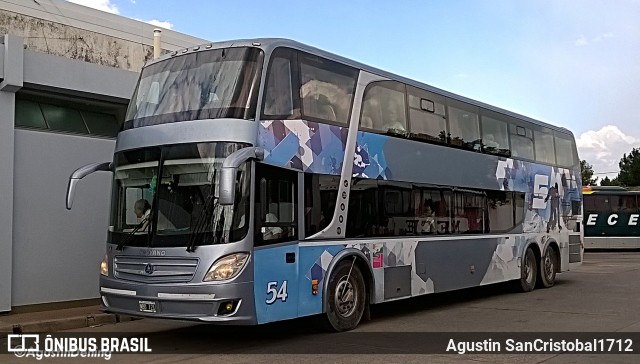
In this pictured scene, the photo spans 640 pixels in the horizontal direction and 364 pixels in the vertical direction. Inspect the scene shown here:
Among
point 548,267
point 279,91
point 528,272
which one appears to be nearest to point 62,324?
point 279,91

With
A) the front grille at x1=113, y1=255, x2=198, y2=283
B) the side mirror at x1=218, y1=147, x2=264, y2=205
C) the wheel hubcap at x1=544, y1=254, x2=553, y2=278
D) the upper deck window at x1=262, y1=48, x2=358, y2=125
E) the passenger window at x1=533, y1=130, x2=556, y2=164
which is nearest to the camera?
the side mirror at x1=218, y1=147, x2=264, y2=205

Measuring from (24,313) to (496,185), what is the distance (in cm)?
943

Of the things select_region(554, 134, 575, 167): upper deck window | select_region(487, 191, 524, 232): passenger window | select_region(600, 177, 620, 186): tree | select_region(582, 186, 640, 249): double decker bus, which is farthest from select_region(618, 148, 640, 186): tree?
select_region(487, 191, 524, 232): passenger window

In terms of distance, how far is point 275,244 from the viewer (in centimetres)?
907

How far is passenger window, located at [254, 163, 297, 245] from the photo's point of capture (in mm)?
8867

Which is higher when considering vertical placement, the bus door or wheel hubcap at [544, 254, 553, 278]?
the bus door

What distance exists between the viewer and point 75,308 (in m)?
12.8

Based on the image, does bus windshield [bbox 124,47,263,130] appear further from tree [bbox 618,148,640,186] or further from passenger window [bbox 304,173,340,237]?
tree [bbox 618,148,640,186]

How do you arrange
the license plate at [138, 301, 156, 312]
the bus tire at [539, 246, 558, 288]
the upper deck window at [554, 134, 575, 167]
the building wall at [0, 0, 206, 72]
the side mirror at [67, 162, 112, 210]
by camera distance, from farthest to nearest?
1. the upper deck window at [554, 134, 575, 167]
2. the bus tire at [539, 246, 558, 288]
3. the building wall at [0, 0, 206, 72]
4. the side mirror at [67, 162, 112, 210]
5. the license plate at [138, 301, 156, 312]

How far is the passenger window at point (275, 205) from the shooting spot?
8.87 metres

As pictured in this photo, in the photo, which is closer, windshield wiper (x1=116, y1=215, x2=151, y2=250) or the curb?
windshield wiper (x1=116, y1=215, x2=151, y2=250)

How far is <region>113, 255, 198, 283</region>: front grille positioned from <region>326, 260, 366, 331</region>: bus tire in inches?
88.4

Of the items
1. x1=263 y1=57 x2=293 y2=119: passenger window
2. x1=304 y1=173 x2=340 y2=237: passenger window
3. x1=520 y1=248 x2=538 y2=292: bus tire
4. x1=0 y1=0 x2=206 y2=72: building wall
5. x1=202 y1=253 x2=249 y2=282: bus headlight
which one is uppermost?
x1=0 y1=0 x2=206 y2=72: building wall

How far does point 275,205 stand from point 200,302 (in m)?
1.59
